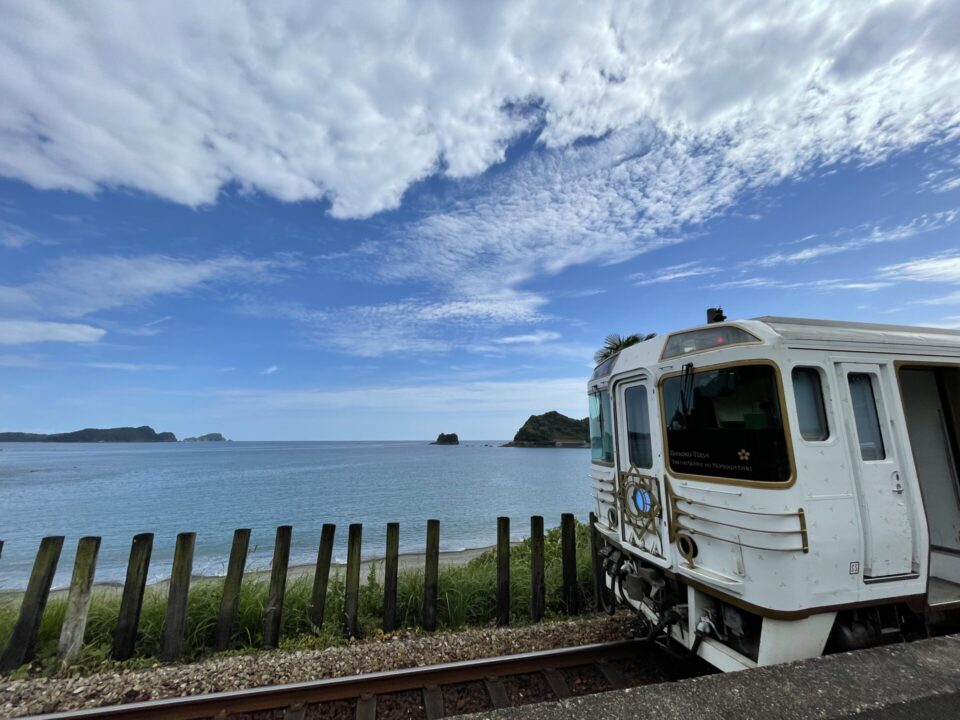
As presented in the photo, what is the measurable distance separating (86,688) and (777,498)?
620cm

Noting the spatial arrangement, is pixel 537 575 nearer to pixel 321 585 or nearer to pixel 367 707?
pixel 321 585

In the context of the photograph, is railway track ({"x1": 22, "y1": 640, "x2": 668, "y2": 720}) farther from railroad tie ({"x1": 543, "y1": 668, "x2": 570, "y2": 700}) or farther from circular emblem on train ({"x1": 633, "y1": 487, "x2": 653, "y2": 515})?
circular emblem on train ({"x1": 633, "y1": 487, "x2": 653, "y2": 515})

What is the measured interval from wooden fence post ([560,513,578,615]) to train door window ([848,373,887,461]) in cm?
372

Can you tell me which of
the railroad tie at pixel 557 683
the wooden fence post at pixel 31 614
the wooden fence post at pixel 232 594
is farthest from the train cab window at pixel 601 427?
the wooden fence post at pixel 31 614

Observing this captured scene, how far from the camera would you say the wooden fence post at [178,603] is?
5078mm

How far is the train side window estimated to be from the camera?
11.3 feet

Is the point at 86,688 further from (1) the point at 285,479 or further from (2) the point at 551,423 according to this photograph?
(2) the point at 551,423

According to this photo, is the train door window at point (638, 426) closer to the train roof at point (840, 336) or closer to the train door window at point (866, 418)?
the train roof at point (840, 336)

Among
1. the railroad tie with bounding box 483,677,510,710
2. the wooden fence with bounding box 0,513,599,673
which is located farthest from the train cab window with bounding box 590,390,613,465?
the railroad tie with bounding box 483,677,510,710

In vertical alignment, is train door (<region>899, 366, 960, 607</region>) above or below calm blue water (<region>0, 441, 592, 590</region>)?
above

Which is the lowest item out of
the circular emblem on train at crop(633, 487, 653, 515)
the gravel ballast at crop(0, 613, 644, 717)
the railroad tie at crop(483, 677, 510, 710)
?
the gravel ballast at crop(0, 613, 644, 717)

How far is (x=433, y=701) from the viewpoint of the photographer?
387 cm

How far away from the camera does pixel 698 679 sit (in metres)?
2.43

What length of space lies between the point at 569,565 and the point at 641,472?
269cm
